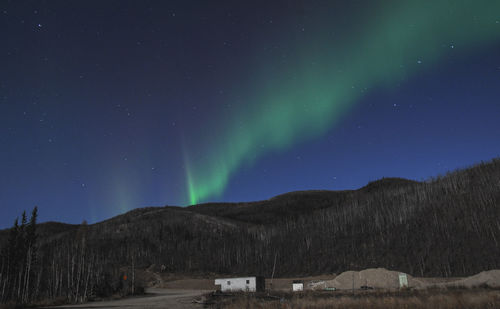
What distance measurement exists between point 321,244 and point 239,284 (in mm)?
54892

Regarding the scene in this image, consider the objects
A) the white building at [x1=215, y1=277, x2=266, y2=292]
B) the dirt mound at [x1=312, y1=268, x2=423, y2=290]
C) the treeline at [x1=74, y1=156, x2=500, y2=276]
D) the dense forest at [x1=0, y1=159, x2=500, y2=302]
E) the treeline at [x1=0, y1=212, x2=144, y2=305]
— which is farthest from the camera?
the treeline at [x1=74, y1=156, x2=500, y2=276]

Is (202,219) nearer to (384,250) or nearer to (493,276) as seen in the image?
(384,250)

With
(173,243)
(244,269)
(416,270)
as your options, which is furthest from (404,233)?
(173,243)

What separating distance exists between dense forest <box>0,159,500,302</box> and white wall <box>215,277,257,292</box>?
Result: 49.3 feet

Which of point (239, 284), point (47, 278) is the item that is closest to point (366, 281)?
point (239, 284)

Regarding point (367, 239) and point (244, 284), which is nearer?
point (244, 284)

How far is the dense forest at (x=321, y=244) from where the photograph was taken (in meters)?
66.5

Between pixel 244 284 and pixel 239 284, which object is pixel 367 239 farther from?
pixel 244 284

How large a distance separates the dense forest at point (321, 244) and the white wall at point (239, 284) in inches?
592

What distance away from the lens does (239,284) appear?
174ft

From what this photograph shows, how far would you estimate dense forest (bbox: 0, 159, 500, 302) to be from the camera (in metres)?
66.5

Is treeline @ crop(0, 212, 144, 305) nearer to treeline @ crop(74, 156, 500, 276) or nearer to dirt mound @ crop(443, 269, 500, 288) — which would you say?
treeline @ crop(74, 156, 500, 276)

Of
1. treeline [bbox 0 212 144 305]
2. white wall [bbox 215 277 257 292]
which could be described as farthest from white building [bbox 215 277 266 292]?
treeline [bbox 0 212 144 305]

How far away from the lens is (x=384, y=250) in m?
85.1
